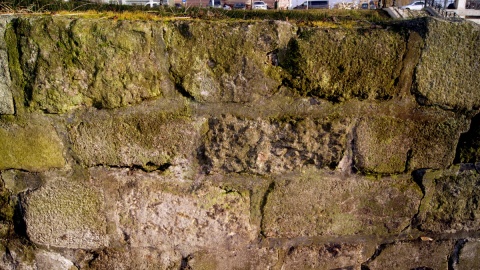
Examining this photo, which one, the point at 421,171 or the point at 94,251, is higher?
the point at 421,171

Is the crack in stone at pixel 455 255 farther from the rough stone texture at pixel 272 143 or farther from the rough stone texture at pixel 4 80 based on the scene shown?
the rough stone texture at pixel 4 80

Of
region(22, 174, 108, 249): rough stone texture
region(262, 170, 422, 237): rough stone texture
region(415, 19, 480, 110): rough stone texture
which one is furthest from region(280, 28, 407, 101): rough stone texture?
region(22, 174, 108, 249): rough stone texture

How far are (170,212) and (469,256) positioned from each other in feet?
4.50

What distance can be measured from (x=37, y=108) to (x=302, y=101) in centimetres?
99

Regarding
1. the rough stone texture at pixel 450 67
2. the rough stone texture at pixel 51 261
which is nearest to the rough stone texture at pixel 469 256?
the rough stone texture at pixel 450 67

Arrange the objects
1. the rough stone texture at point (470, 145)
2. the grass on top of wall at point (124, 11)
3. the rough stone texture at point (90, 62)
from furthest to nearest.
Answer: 1. the grass on top of wall at point (124, 11)
2. the rough stone texture at point (470, 145)
3. the rough stone texture at point (90, 62)

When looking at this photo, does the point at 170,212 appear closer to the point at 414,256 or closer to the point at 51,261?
the point at 51,261

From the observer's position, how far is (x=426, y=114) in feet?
4.89

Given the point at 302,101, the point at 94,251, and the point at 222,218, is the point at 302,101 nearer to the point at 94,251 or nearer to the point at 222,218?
the point at 222,218

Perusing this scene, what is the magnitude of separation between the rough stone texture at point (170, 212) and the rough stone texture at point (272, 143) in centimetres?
14

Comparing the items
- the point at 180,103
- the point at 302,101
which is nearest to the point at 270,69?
the point at 302,101

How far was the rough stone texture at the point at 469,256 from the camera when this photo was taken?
1.71 m

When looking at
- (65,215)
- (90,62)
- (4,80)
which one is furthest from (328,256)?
(4,80)

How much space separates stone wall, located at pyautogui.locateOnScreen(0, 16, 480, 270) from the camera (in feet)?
4.46
